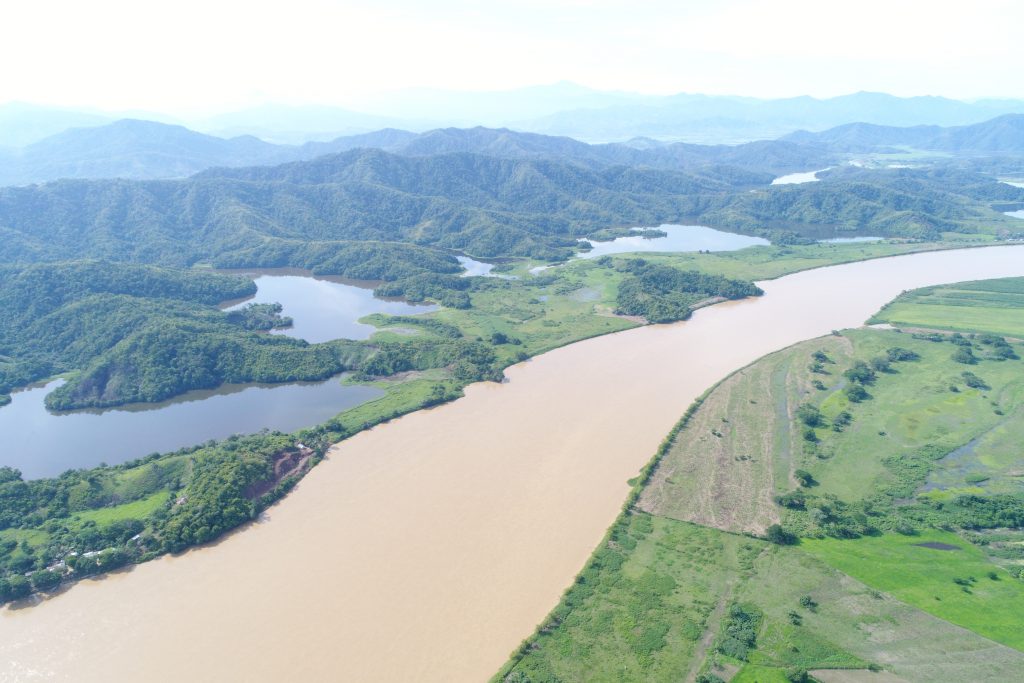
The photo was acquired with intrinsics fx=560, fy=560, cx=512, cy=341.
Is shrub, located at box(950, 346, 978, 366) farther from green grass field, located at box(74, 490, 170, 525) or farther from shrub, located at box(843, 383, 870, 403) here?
green grass field, located at box(74, 490, 170, 525)

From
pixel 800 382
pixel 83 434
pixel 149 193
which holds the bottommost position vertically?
pixel 83 434

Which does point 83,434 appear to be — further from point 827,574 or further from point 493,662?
point 827,574

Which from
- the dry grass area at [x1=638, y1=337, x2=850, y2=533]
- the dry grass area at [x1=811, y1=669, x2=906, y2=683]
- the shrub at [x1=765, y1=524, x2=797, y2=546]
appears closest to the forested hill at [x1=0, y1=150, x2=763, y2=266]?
the dry grass area at [x1=638, y1=337, x2=850, y2=533]

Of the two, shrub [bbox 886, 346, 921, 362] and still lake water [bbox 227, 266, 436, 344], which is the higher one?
shrub [bbox 886, 346, 921, 362]

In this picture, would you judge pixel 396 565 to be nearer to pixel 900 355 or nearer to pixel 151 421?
pixel 151 421

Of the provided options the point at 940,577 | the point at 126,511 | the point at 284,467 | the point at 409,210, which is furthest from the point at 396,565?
the point at 409,210

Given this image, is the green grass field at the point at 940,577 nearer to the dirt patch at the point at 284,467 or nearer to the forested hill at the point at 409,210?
the dirt patch at the point at 284,467

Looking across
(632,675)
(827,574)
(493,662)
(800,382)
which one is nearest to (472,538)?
(493,662)
